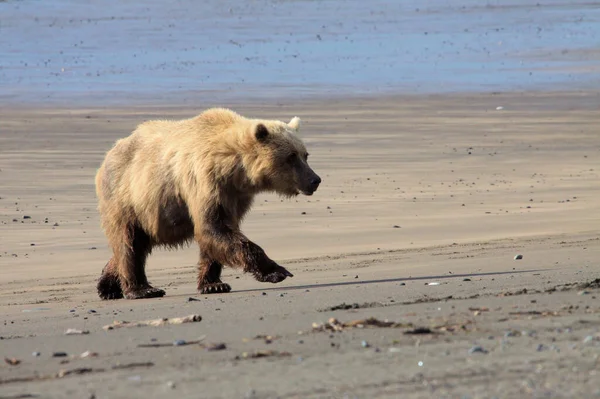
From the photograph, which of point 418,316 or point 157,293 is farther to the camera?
point 157,293

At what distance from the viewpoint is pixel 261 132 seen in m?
10.8

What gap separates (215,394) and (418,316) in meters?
2.25

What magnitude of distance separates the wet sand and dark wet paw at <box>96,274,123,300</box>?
0.48 ft

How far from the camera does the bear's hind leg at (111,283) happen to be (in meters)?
11.1

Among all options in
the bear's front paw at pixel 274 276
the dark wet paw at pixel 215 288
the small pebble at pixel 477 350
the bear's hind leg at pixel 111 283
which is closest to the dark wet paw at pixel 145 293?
the bear's hind leg at pixel 111 283

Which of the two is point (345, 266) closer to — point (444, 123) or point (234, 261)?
point (234, 261)

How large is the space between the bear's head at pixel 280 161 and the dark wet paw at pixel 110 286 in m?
1.51

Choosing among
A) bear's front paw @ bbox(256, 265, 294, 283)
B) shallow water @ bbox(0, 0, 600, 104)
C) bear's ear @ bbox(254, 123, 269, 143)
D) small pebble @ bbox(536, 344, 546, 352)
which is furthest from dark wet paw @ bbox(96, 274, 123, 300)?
shallow water @ bbox(0, 0, 600, 104)

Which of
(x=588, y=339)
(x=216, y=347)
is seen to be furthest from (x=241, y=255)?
(x=588, y=339)

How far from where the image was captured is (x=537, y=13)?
54.3 m

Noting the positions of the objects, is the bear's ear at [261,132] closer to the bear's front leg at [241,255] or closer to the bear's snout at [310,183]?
the bear's snout at [310,183]

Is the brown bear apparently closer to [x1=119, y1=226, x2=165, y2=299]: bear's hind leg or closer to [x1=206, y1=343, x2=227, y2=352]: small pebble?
[x1=119, y1=226, x2=165, y2=299]: bear's hind leg

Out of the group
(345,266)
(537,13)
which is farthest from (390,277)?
(537,13)

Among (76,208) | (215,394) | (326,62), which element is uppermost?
→ (326,62)
